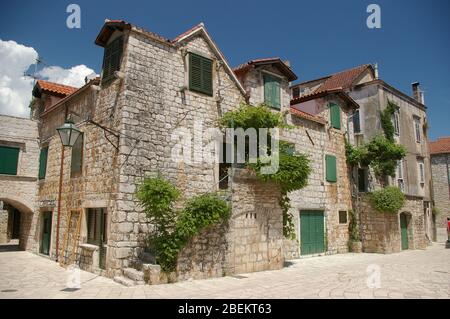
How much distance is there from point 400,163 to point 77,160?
60.6ft

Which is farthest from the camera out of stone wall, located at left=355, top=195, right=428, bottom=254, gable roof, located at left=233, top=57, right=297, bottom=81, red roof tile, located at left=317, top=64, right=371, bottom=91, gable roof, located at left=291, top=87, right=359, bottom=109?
red roof tile, located at left=317, top=64, right=371, bottom=91

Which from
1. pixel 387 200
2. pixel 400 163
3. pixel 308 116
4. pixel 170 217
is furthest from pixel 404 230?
pixel 170 217

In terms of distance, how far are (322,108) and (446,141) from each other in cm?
2040

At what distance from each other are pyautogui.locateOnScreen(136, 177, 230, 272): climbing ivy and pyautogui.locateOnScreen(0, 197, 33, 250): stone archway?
343 inches

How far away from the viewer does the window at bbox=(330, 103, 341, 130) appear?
57.7 feet

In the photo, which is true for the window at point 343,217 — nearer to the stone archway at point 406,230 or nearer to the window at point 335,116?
the stone archway at point 406,230

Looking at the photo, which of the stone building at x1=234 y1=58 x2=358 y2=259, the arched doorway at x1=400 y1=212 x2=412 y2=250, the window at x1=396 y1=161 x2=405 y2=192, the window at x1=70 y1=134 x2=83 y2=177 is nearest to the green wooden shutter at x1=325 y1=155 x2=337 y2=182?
the stone building at x1=234 y1=58 x2=358 y2=259

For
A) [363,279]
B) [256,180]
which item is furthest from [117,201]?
[363,279]

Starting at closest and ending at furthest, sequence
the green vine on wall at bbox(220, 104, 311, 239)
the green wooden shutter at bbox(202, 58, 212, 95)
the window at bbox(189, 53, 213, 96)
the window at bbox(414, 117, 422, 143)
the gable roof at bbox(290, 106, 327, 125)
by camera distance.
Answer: the green vine on wall at bbox(220, 104, 311, 239) < the window at bbox(189, 53, 213, 96) < the green wooden shutter at bbox(202, 58, 212, 95) < the gable roof at bbox(290, 106, 327, 125) < the window at bbox(414, 117, 422, 143)

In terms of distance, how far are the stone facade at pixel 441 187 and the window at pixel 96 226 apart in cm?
2741

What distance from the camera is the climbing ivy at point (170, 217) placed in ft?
28.7

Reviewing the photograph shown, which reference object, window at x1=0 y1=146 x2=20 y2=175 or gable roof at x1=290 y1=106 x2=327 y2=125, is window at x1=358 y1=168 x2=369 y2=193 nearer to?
gable roof at x1=290 y1=106 x2=327 y2=125

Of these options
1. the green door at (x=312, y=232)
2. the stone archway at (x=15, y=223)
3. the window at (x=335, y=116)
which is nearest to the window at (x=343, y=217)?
the green door at (x=312, y=232)

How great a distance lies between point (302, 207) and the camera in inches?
595
